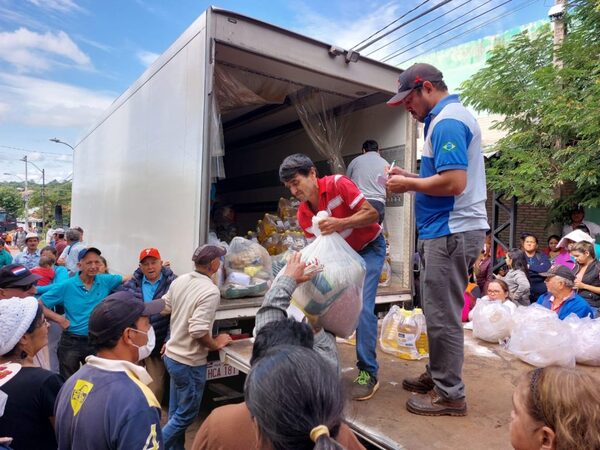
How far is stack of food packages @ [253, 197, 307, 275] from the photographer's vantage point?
4688 mm

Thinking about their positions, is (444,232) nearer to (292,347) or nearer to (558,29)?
(292,347)

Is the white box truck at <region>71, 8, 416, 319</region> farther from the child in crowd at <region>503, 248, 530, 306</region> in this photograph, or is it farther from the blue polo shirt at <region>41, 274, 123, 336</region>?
the child in crowd at <region>503, 248, 530, 306</region>

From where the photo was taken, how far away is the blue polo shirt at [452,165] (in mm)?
1880

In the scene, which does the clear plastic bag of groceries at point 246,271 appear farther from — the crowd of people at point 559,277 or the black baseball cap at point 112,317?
the crowd of people at point 559,277

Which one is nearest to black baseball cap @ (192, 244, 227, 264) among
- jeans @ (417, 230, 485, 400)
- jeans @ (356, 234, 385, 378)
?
jeans @ (356, 234, 385, 378)

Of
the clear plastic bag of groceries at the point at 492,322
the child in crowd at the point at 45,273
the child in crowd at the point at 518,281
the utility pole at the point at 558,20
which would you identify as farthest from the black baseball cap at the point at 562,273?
the utility pole at the point at 558,20

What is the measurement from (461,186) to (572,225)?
6.30 m

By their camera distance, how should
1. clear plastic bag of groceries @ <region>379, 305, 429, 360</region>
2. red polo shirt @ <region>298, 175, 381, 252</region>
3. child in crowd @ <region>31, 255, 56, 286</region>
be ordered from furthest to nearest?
child in crowd @ <region>31, 255, 56, 286</region>
clear plastic bag of groceries @ <region>379, 305, 429, 360</region>
red polo shirt @ <region>298, 175, 381, 252</region>

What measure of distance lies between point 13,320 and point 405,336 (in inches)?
88.6

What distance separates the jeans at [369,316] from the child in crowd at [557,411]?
1201mm

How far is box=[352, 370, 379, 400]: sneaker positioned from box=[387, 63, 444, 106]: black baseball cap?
143 cm

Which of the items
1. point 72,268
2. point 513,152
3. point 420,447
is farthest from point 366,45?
point 420,447

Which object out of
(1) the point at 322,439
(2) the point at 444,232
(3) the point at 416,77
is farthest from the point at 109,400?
(3) the point at 416,77

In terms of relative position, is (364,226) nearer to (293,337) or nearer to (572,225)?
(293,337)
